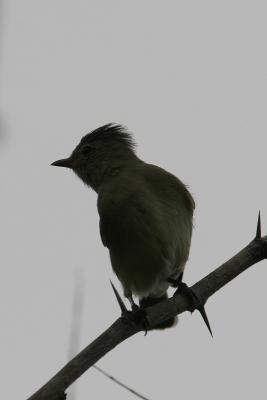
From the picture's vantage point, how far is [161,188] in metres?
6.20

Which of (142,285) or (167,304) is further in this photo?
(142,285)

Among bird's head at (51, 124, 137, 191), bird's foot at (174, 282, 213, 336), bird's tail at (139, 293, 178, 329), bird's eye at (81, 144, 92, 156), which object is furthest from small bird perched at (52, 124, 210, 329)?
bird's eye at (81, 144, 92, 156)

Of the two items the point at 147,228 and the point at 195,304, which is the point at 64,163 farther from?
the point at 195,304

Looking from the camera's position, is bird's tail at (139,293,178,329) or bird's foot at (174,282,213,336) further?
A: bird's tail at (139,293,178,329)

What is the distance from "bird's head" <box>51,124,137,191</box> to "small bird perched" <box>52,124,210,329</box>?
672mm

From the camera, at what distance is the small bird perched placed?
5641 millimetres

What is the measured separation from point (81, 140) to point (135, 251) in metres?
2.90

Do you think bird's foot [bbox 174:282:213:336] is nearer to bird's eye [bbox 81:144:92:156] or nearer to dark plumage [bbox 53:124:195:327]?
dark plumage [bbox 53:124:195:327]

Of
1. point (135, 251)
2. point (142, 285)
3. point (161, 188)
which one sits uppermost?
point (161, 188)

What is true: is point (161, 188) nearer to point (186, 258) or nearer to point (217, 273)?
point (186, 258)

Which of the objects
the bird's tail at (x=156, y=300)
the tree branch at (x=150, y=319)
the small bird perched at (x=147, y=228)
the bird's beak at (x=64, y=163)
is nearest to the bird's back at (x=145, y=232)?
the small bird perched at (x=147, y=228)

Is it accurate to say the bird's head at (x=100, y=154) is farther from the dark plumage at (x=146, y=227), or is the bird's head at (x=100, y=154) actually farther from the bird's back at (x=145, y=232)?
the bird's back at (x=145, y=232)

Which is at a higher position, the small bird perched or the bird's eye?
the bird's eye

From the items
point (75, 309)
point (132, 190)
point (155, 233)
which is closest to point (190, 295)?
point (75, 309)
